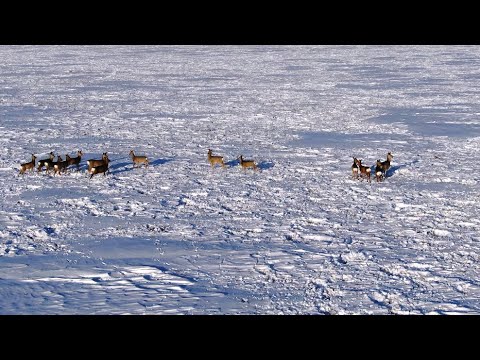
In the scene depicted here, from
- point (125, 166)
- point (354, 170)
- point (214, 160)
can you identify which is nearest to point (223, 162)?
point (214, 160)

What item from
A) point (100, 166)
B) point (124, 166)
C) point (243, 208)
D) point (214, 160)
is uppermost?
point (214, 160)

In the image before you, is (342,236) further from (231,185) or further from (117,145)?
(117,145)

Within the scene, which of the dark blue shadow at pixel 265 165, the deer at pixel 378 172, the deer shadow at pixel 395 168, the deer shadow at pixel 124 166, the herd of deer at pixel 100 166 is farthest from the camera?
the dark blue shadow at pixel 265 165

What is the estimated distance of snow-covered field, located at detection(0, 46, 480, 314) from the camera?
6320 millimetres

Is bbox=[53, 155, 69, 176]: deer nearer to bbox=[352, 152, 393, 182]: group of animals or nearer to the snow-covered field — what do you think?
the snow-covered field

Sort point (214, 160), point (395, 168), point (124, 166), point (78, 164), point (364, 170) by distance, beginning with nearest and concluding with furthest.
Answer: point (364, 170) → point (78, 164) → point (214, 160) → point (395, 168) → point (124, 166)

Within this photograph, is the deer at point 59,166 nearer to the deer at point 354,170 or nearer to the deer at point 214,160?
the deer at point 214,160

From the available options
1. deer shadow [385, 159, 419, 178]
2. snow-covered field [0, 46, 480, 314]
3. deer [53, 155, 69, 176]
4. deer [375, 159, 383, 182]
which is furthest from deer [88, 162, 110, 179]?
deer shadow [385, 159, 419, 178]

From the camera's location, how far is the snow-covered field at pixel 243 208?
6.32 meters

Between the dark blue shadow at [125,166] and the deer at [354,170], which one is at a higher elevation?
the deer at [354,170]

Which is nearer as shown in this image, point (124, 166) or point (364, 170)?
point (364, 170)

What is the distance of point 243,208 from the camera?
902cm

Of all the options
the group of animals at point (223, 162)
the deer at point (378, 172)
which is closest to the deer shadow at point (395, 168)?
the deer at point (378, 172)

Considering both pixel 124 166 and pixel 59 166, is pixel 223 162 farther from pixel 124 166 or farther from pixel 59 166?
pixel 59 166
